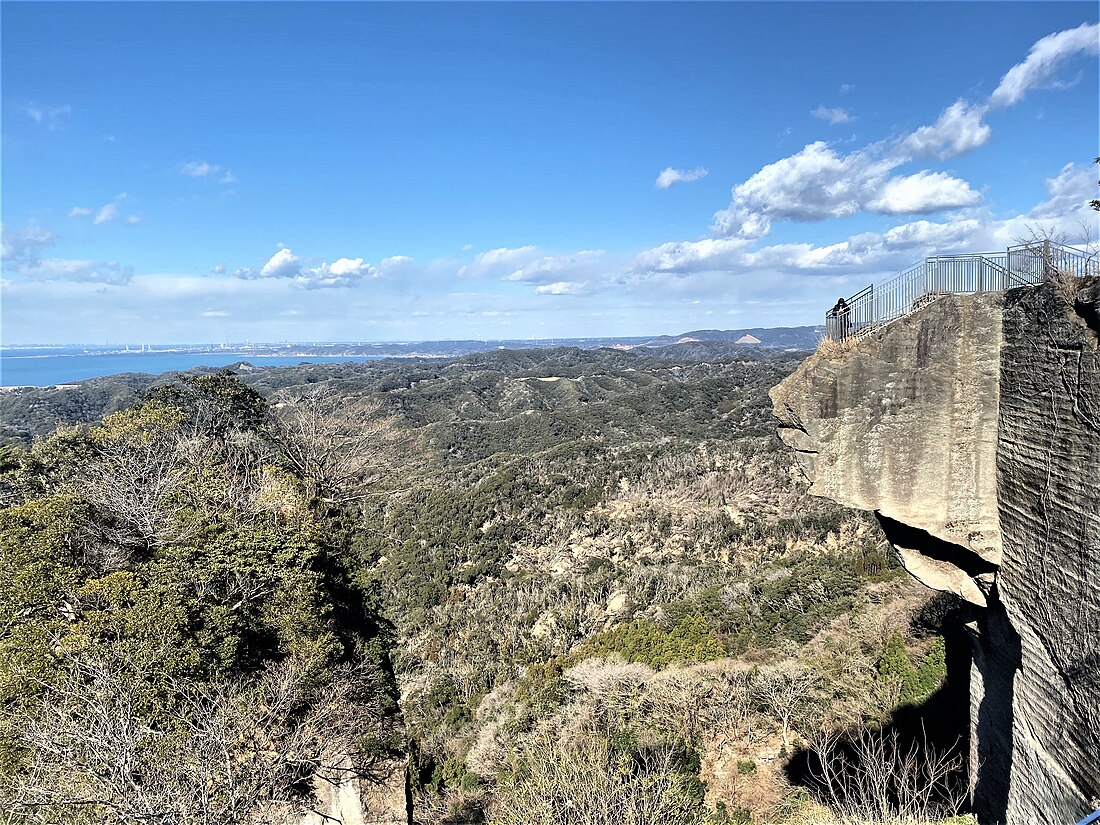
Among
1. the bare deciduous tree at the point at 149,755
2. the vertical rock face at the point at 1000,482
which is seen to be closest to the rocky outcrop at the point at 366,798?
the bare deciduous tree at the point at 149,755

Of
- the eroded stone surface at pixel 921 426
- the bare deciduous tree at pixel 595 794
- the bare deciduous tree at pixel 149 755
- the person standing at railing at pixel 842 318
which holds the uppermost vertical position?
the person standing at railing at pixel 842 318

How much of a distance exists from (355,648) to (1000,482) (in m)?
15.6

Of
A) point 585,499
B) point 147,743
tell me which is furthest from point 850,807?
point 585,499

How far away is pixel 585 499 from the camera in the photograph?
48.6 metres

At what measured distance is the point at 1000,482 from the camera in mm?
7410

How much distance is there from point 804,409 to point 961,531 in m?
2.62

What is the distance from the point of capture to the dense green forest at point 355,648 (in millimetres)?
8711

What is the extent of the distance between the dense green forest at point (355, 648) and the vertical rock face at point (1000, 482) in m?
3.22

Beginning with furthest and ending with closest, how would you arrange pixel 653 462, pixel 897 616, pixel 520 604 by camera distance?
pixel 653 462, pixel 520 604, pixel 897 616

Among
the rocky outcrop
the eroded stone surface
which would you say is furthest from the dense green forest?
the eroded stone surface

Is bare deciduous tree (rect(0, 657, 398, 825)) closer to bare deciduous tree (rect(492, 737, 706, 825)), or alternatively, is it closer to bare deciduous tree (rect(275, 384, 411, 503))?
bare deciduous tree (rect(492, 737, 706, 825))

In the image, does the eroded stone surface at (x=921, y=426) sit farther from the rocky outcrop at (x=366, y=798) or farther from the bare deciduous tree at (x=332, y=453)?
the bare deciduous tree at (x=332, y=453)

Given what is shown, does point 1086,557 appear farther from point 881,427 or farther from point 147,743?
point 147,743

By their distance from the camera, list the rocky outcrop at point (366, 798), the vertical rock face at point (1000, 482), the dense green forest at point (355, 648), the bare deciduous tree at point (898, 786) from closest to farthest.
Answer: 1. the vertical rock face at point (1000, 482)
2. the dense green forest at point (355, 648)
3. the bare deciduous tree at point (898, 786)
4. the rocky outcrop at point (366, 798)
